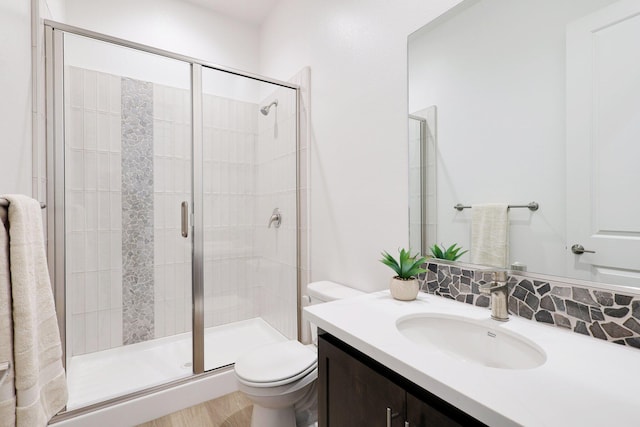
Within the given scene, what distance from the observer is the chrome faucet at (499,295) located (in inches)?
37.8

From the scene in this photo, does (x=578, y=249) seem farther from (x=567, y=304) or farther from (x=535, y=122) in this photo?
(x=535, y=122)

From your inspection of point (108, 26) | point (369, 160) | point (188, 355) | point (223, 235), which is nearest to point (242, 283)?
point (223, 235)

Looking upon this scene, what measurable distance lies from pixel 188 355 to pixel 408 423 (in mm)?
1719

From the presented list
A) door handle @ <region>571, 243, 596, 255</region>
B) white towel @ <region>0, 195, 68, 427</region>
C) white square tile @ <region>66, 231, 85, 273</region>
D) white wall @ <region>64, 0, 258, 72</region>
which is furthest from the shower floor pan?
white wall @ <region>64, 0, 258, 72</region>

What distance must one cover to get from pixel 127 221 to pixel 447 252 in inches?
81.7

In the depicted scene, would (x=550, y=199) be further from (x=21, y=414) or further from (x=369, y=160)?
(x=21, y=414)

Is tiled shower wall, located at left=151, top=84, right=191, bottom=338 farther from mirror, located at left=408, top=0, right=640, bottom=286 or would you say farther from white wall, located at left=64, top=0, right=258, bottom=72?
mirror, located at left=408, top=0, right=640, bottom=286

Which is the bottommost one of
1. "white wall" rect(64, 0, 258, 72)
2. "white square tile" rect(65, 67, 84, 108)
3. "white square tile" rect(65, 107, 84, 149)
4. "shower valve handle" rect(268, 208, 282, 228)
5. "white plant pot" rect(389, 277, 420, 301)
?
"white plant pot" rect(389, 277, 420, 301)

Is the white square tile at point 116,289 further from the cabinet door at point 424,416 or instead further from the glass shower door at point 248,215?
the cabinet door at point 424,416

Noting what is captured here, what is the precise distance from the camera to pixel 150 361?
2018 mm

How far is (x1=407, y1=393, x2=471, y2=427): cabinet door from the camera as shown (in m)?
0.62

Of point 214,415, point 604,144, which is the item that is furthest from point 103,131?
point 604,144

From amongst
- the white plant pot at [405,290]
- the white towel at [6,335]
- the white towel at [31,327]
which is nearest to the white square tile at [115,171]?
the white towel at [31,327]

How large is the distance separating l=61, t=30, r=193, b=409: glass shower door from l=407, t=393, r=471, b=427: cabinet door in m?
1.63
